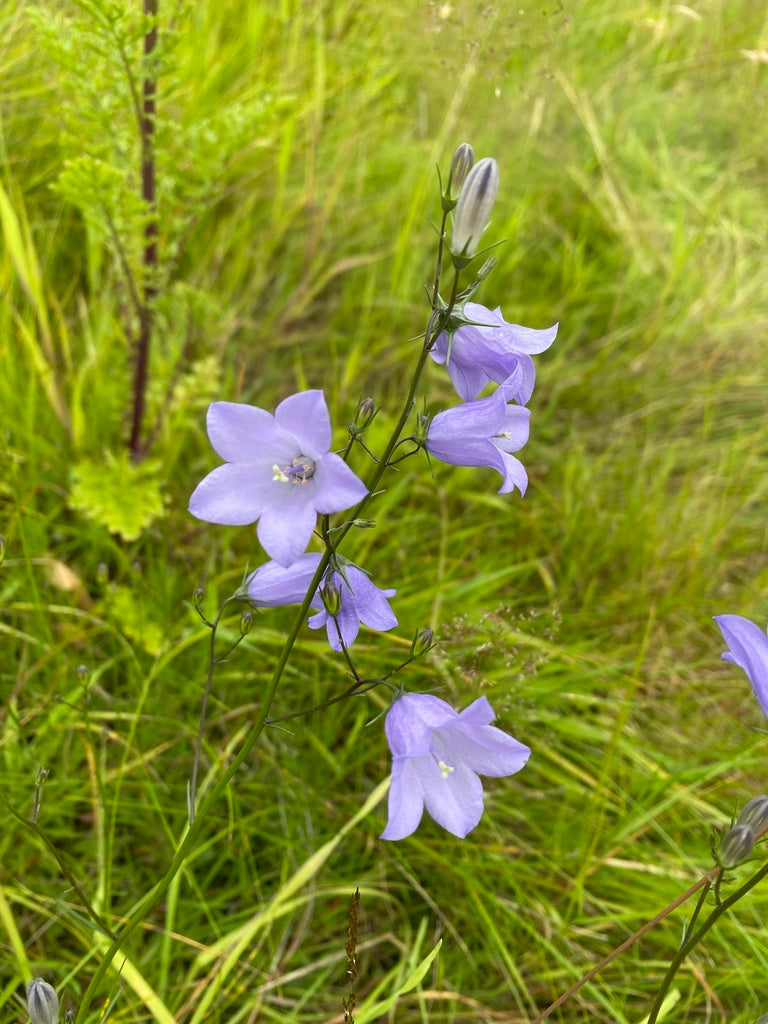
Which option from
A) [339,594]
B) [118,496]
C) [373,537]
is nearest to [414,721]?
[339,594]

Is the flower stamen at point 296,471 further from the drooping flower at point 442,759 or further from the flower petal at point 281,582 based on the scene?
the drooping flower at point 442,759

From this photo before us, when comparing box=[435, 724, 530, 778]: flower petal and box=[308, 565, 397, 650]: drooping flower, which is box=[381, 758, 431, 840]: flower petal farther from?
box=[308, 565, 397, 650]: drooping flower

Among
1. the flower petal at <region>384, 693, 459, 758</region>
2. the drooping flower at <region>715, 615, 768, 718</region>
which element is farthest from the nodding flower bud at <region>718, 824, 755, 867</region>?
the flower petal at <region>384, 693, 459, 758</region>

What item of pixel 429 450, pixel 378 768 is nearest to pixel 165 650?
pixel 378 768

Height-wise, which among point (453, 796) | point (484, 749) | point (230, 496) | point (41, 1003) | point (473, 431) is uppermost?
point (473, 431)

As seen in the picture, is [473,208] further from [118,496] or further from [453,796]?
[118,496]
